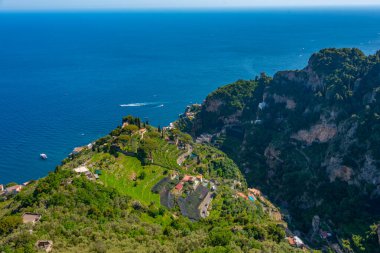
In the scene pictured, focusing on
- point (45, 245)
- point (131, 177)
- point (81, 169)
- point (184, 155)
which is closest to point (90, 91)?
point (184, 155)

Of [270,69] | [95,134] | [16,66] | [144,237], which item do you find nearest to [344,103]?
[144,237]

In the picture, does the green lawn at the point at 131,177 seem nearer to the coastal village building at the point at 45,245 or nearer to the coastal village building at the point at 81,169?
the coastal village building at the point at 81,169

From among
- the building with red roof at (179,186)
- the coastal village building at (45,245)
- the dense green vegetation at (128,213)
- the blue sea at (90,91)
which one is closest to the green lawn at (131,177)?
the dense green vegetation at (128,213)

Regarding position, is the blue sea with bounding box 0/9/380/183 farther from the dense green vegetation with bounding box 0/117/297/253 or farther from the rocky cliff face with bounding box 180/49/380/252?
the dense green vegetation with bounding box 0/117/297/253

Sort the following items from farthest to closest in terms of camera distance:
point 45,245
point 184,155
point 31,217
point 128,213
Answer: point 184,155
point 128,213
point 31,217
point 45,245

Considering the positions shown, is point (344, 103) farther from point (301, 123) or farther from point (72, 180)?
point (72, 180)

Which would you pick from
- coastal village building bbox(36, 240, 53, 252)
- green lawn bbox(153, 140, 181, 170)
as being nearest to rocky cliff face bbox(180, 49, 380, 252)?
green lawn bbox(153, 140, 181, 170)

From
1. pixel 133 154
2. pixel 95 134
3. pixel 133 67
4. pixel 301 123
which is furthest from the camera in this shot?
pixel 133 67

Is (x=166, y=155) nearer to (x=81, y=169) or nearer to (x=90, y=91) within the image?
(x=81, y=169)
